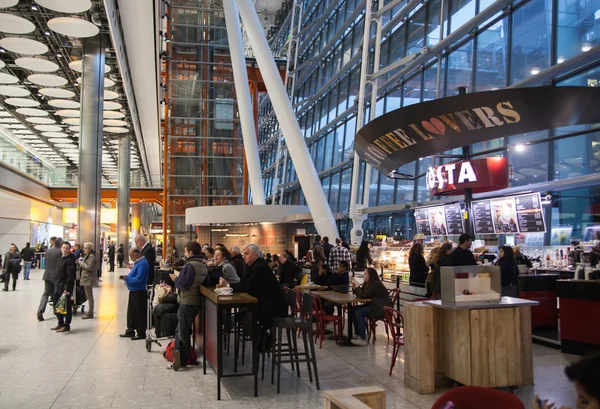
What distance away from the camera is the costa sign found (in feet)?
33.2

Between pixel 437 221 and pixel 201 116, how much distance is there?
58.1 feet

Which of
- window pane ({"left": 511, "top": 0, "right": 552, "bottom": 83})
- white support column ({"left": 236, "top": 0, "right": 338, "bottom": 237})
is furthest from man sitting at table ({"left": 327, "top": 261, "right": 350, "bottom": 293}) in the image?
white support column ({"left": 236, "top": 0, "right": 338, "bottom": 237})

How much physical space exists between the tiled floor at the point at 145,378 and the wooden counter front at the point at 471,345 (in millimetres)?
226

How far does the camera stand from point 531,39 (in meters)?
11.3

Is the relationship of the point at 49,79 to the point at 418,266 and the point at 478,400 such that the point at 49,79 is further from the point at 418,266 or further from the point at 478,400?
the point at 478,400

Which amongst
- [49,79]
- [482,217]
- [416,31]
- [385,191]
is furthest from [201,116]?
[482,217]

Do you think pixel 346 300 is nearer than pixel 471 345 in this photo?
No

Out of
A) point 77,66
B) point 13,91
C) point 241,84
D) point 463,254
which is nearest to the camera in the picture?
point 463,254

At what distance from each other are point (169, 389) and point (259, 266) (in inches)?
61.1

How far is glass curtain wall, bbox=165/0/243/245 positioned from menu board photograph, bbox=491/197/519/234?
18117 mm

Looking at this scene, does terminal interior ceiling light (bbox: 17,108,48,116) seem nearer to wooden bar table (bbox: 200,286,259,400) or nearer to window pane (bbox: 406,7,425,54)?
window pane (bbox: 406,7,425,54)

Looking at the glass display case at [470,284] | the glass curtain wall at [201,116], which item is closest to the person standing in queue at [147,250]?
the glass display case at [470,284]

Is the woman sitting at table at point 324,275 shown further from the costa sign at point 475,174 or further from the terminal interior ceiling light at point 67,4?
the terminal interior ceiling light at point 67,4

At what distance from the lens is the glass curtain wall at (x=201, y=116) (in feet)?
90.1
